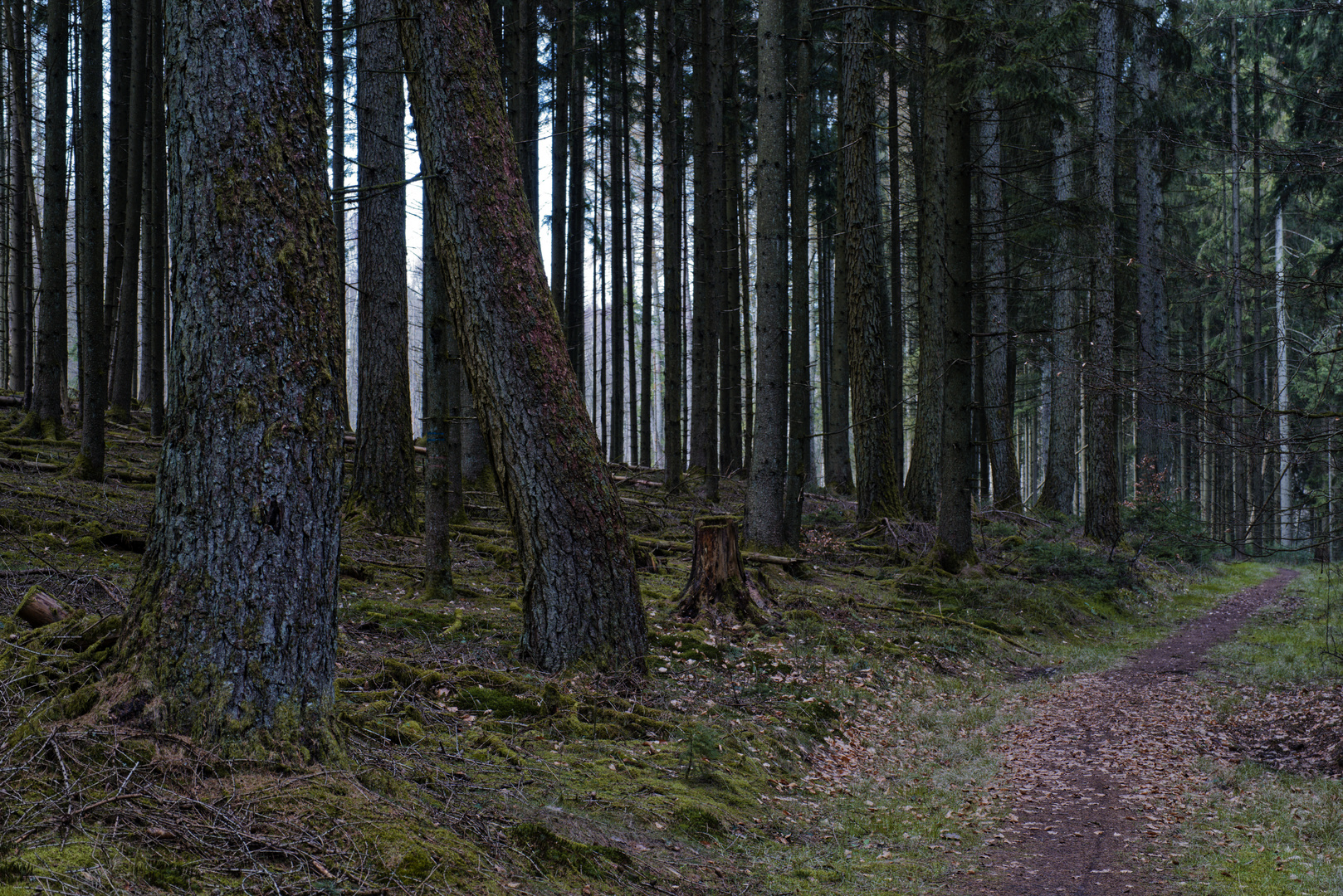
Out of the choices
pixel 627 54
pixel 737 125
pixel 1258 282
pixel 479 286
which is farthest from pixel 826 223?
pixel 479 286

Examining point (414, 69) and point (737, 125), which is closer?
point (414, 69)

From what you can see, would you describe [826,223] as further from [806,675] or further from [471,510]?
[806,675]

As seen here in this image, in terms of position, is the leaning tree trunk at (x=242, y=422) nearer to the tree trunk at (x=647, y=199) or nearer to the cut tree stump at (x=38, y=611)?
the cut tree stump at (x=38, y=611)

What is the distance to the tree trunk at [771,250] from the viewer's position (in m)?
10.5

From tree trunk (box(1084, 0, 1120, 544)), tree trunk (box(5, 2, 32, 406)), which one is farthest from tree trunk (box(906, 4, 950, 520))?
tree trunk (box(5, 2, 32, 406))

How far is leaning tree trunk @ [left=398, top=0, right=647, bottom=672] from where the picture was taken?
6.24 metres

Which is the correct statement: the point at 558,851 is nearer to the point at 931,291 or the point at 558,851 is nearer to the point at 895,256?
the point at 931,291

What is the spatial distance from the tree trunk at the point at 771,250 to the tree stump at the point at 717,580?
7.59 ft

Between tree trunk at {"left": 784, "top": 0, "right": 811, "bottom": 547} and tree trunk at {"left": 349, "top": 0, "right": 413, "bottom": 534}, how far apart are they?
5162 mm

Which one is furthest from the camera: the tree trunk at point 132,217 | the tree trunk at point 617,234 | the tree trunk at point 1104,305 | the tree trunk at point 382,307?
the tree trunk at point 617,234

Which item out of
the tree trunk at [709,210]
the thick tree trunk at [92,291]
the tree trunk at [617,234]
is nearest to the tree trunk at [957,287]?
the tree trunk at [709,210]

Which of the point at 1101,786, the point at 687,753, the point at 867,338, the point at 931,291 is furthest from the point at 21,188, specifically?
the point at 1101,786

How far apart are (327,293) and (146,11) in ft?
43.0

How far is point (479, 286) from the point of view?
247 inches
